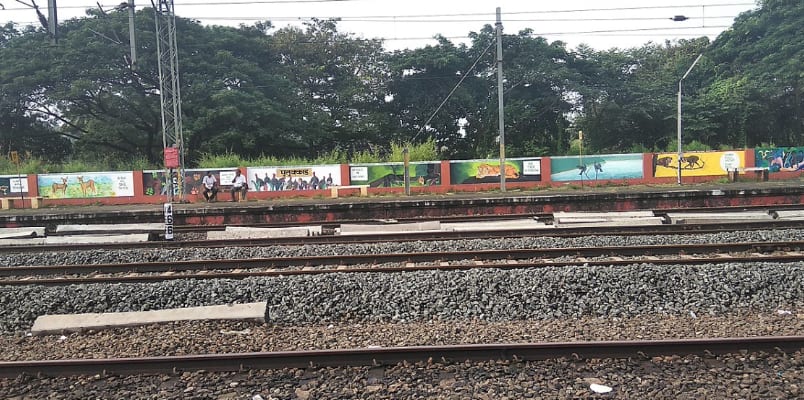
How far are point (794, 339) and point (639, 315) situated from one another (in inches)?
66.6

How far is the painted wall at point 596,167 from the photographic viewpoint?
31.4m

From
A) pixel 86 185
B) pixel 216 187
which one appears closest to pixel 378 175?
pixel 216 187

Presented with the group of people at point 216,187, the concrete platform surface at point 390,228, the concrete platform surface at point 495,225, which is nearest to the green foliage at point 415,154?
the group of people at point 216,187

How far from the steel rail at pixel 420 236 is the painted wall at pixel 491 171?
56.9ft

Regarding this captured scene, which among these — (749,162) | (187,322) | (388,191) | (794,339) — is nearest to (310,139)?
(388,191)

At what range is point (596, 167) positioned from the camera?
31625 mm

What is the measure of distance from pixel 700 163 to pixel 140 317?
107ft

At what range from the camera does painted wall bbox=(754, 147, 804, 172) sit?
32.2 meters

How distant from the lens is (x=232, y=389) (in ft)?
15.4

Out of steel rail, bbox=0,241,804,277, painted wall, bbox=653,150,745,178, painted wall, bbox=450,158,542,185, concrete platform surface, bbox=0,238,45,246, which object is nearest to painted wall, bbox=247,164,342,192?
painted wall, bbox=450,158,542,185

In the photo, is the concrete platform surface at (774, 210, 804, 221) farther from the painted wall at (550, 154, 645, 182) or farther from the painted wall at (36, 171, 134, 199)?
the painted wall at (36, 171, 134, 199)

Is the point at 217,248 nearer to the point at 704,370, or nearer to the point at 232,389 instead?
the point at 232,389

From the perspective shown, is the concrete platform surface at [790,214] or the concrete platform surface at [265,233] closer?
the concrete platform surface at [265,233]

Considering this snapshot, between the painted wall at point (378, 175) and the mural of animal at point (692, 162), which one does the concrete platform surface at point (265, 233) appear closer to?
the painted wall at point (378, 175)
